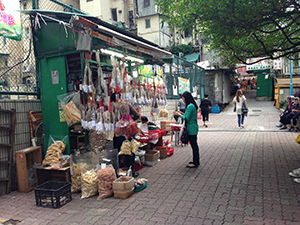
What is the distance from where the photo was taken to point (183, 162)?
6465 mm

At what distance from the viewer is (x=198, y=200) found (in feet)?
13.2

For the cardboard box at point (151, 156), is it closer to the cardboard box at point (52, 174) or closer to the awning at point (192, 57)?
the cardboard box at point (52, 174)

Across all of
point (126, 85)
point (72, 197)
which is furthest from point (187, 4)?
point (72, 197)

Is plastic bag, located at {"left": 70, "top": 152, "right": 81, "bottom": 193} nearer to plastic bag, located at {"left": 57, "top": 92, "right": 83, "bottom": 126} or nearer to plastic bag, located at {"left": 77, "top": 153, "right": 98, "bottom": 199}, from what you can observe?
plastic bag, located at {"left": 77, "top": 153, "right": 98, "bottom": 199}

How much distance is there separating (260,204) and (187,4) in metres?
5.07

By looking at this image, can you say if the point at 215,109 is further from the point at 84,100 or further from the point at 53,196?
the point at 53,196

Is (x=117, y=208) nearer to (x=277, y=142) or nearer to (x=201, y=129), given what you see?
(x=277, y=142)

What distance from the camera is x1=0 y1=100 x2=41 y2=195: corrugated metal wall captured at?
4771 mm

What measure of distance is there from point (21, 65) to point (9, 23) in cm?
104

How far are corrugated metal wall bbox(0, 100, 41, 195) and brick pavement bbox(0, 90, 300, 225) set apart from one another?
20.4 inches

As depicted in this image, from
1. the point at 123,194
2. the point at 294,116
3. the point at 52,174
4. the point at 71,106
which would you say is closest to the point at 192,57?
the point at 294,116

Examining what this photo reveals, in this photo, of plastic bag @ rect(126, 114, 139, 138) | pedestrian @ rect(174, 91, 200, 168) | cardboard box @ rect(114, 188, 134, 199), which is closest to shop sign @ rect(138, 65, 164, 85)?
pedestrian @ rect(174, 91, 200, 168)

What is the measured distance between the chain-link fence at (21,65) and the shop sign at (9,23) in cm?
11

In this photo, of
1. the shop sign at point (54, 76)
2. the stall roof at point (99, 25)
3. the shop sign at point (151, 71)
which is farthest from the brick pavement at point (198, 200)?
the stall roof at point (99, 25)
